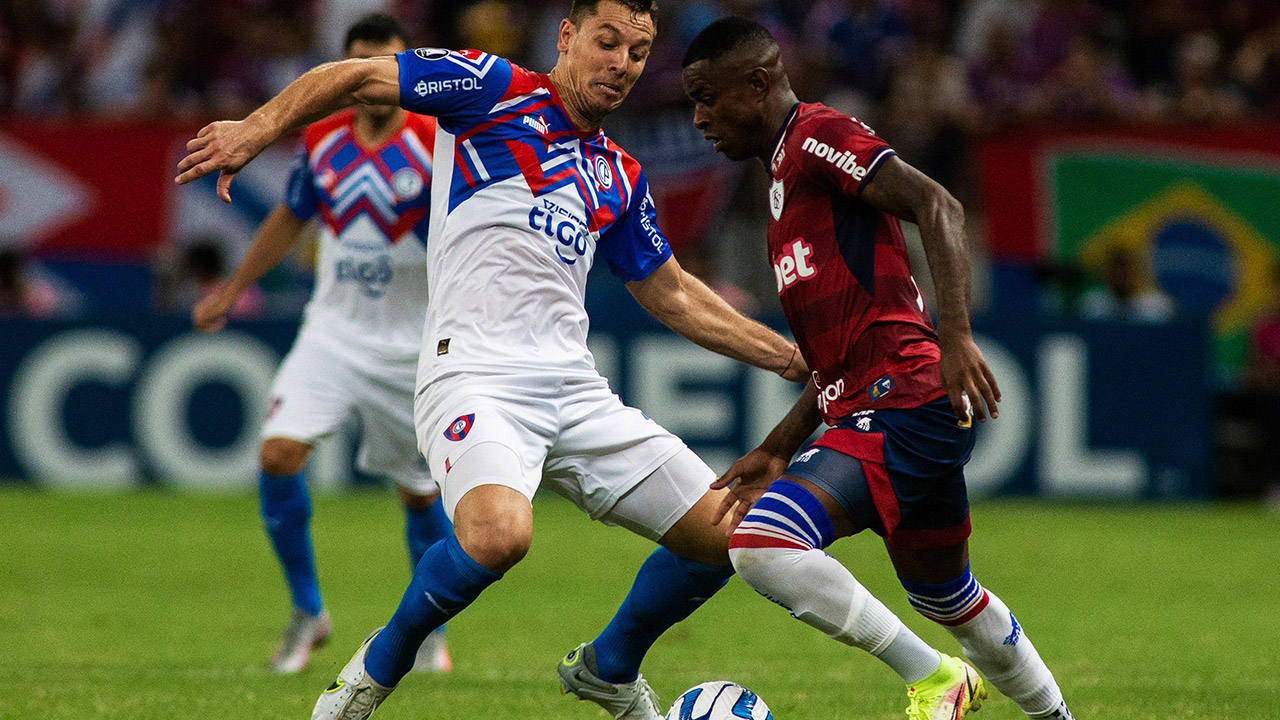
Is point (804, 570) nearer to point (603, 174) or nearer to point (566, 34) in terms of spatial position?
point (603, 174)

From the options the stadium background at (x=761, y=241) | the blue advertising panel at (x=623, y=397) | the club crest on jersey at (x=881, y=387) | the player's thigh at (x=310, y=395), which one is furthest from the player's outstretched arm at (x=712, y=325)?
the blue advertising panel at (x=623, y=397)

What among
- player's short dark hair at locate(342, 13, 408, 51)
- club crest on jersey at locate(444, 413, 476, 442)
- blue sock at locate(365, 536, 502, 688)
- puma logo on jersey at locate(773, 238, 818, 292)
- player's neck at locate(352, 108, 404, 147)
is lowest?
blue sock at locate(365, 536, 502, 688)

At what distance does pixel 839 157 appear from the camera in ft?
15.6

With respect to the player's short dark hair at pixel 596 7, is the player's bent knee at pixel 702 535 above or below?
below

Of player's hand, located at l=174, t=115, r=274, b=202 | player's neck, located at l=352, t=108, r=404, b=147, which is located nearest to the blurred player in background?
player's hand, located at l=174, t=115, r=274, b=202

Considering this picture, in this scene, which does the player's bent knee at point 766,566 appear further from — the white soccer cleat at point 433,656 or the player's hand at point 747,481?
the white soccer cleat at point 433,656

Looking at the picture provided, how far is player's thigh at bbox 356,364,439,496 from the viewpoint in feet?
23.4

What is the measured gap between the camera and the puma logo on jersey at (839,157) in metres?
4.70

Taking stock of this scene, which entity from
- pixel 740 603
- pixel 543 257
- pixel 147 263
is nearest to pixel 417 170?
pixel 543 257

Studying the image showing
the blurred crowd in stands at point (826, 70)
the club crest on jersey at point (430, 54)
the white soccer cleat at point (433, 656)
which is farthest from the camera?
the blurred crowd in stands at point (826, 70)

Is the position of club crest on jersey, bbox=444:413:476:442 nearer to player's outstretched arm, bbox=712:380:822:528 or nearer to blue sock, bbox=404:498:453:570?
player's outstretched arm, bbox=712:380:822:528

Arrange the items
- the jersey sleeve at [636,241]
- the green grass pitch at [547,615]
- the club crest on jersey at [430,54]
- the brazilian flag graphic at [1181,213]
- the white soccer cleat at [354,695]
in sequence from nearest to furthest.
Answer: the white soccer cleat at [354,695] < the club crest on jersey at [430,54] < the jersey sleeve at [636,241] < the green grass pitch at [547,615] < the brazilian flag graphic at [1181,213]

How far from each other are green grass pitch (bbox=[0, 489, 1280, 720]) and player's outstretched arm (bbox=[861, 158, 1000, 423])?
1.70 metres

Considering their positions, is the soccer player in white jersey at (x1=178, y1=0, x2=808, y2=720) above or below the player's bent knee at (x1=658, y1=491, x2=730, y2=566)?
above
